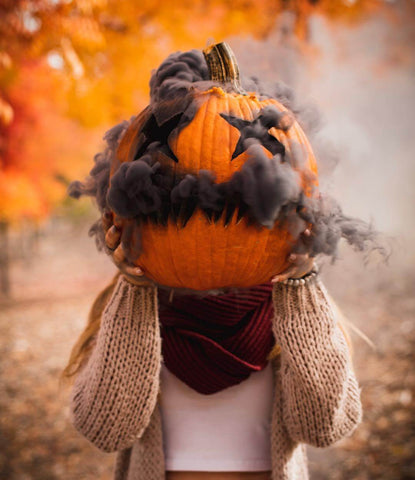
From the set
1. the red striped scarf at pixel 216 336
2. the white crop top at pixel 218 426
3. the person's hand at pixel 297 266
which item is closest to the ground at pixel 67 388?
the person's hand at pixel 297 266

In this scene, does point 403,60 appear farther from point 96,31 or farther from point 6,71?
point 6,71

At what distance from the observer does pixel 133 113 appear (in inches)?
188

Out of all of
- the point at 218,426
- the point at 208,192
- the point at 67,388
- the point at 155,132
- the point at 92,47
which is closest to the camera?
the point at 208,192

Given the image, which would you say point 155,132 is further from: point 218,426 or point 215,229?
point 218,426

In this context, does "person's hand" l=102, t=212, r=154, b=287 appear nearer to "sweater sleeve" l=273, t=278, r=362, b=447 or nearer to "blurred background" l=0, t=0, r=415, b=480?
"sweater sleeve" l=273, t=278, r=362, b=447

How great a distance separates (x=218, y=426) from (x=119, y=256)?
2.65 feet

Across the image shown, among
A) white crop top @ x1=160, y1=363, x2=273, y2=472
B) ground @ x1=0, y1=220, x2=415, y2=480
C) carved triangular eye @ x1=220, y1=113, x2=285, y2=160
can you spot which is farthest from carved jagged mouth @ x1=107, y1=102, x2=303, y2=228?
white crop top @ x1=160, y1=363, x2=273, y2=472

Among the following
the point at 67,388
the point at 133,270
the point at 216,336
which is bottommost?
the point at 67,388

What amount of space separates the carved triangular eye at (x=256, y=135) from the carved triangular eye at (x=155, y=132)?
0.56 feet

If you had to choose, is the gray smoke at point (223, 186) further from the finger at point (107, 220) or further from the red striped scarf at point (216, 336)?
the red striped scarf at point (216, 336)

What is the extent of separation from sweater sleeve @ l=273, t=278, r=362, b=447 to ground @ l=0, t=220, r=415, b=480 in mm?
218

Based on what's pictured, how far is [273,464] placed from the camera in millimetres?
1647

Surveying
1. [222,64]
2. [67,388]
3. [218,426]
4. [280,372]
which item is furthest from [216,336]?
[67,388]

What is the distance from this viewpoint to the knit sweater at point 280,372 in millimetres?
1478
